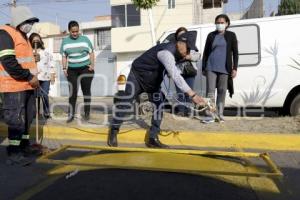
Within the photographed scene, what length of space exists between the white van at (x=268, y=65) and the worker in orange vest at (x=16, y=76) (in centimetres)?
412

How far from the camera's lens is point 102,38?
1497 inches

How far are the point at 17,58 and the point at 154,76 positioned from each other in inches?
70.7

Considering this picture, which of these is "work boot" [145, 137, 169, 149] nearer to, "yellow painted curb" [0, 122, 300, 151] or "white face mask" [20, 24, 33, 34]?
"yellow painted curb" [0, 122, 300, 151]

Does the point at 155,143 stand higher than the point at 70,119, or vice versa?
the point at 70,119

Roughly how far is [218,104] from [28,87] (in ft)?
11.7

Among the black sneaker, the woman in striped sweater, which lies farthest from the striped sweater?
the black sneaker

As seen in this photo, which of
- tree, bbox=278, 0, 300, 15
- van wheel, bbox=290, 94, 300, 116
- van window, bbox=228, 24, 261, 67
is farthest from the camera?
tree, bbox=278, 0, 300, 15

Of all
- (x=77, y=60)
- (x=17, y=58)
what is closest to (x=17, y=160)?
(x=17, y=58)

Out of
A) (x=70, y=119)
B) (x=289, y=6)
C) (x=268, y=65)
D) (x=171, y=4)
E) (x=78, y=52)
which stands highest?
(x=289, y=6)

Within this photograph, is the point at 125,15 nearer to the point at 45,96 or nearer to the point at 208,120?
the point at 45,96

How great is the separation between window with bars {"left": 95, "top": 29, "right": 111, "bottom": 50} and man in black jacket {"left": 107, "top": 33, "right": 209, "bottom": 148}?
3096 cm

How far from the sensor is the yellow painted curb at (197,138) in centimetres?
689

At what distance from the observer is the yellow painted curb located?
22.6 ft

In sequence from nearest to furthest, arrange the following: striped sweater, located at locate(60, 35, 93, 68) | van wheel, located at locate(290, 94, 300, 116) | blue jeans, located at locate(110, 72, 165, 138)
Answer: blue jeans, located at locate(110, 72, 165, 138)
striped sweater, located at locate(60, 35, 93, 68)
van wheel, located at locate(290, 94, 300, 116)
